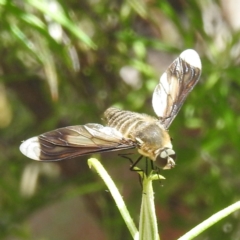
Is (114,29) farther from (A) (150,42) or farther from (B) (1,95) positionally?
(B) (1,95)

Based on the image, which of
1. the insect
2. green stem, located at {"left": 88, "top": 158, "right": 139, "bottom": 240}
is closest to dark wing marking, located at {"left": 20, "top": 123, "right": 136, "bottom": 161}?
the insect

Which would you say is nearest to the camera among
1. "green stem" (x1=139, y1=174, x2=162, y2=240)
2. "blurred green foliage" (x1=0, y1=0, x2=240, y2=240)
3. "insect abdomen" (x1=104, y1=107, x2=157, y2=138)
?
"green stem" (x1=139, y1=174, x2=162, y2=240)

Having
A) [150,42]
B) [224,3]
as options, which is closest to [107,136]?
[150,42]

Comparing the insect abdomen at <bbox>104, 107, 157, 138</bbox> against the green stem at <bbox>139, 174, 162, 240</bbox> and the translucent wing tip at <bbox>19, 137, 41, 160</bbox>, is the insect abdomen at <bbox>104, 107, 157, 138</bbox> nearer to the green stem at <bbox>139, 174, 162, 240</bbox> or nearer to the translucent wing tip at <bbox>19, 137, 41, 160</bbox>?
the translucent wing tip at <bbox>19, 137, 41, 160</bbox>

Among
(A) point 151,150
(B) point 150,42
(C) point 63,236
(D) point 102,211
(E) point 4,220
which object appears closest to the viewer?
(A) point 151,150

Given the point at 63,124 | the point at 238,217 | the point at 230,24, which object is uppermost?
the point at 230,24

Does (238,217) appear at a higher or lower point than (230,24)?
lower

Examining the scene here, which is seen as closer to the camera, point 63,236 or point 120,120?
point 120,120
